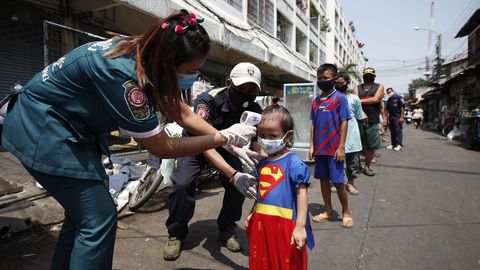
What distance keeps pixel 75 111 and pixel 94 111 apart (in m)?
0.09

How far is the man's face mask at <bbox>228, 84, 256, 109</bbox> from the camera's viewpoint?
292 cm

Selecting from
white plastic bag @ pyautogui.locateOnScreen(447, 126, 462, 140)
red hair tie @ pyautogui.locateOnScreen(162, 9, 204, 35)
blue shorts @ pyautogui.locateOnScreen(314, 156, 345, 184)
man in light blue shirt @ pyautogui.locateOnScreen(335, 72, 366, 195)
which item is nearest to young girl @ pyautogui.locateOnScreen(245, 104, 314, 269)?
red hair tie @ pyautogui.locateOnScreen(162, 9, 204, 35)

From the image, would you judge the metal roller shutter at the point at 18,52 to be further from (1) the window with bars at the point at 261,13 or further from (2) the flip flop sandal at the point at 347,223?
(1) the window with bars at the point at 261,13

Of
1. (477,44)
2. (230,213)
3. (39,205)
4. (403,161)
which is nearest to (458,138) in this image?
(403,161)

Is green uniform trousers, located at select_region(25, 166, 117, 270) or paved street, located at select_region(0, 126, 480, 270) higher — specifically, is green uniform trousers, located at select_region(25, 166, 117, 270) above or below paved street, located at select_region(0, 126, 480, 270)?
above

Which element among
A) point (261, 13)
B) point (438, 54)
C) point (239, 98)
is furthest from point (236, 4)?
point (438, 54)

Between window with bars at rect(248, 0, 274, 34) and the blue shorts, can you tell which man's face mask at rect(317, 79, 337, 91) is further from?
window with bars at rect(248, 0, 274, 34)

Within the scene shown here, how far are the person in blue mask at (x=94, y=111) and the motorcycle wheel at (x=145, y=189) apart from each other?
85.2 inches

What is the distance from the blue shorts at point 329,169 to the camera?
3258mm

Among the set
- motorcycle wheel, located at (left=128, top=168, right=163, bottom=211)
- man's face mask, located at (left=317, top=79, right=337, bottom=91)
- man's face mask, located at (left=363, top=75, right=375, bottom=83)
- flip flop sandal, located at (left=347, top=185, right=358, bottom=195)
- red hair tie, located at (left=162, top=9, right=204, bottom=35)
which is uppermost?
man's face mask, located at (left=363, top=75, right=375, bottom=83)

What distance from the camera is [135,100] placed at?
1.46 metres

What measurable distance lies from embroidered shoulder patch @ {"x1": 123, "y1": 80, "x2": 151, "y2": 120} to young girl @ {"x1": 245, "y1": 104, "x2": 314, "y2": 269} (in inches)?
34.1

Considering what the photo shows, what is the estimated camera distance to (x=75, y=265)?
1565 mm

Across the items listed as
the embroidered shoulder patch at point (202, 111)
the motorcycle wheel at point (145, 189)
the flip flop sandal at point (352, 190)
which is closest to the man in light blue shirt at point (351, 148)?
the flip flop sandal at point (352, 190)
